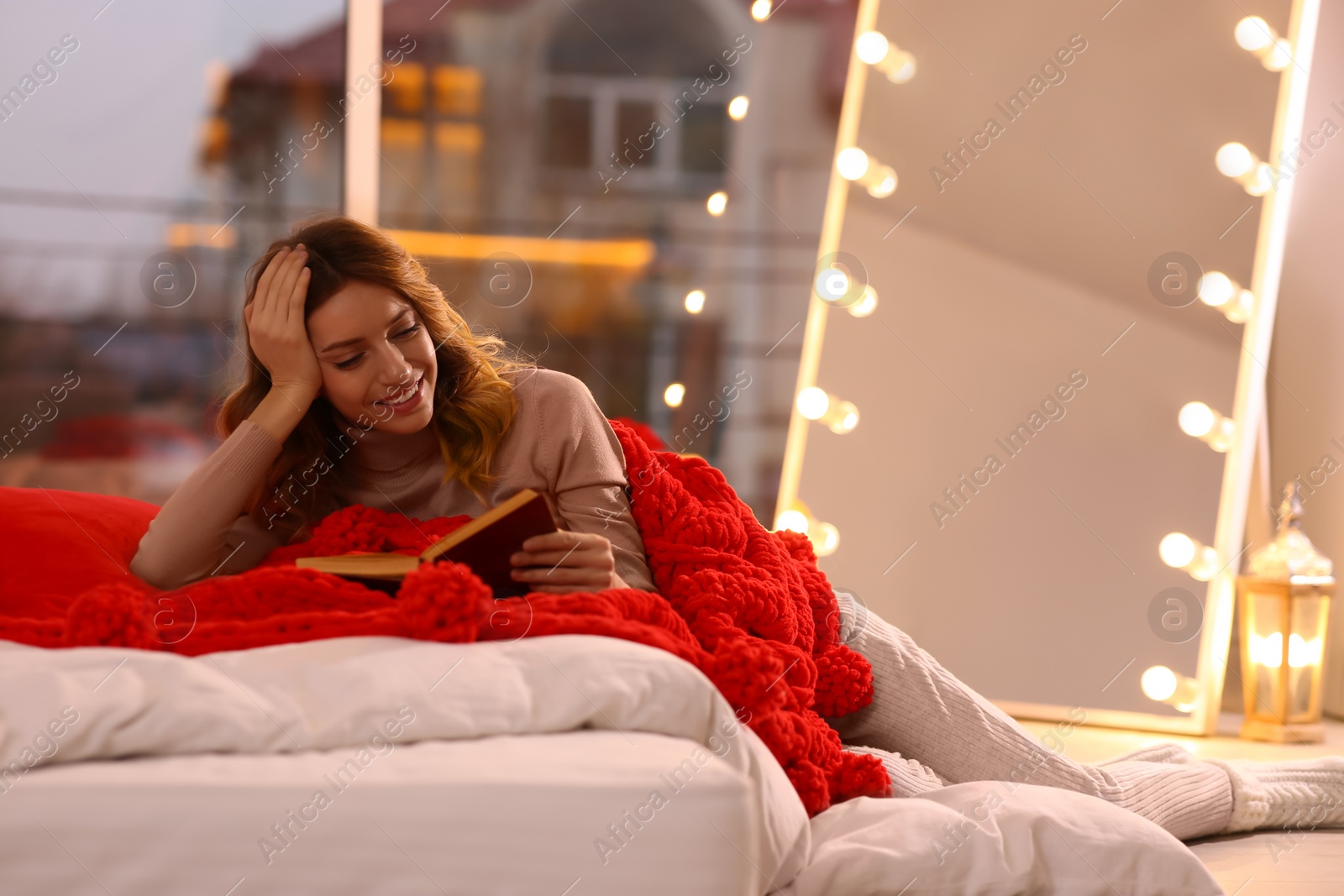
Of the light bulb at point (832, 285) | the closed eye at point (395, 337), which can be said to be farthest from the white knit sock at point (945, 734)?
the light bulb at point (832, 285)

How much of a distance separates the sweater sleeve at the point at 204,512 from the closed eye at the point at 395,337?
0.39 feet

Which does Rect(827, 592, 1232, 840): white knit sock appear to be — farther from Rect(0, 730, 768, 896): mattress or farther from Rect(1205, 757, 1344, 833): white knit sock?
Rect(0, 730, 768, 896): mattress

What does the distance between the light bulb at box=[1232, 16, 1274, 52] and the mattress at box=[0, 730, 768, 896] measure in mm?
2052

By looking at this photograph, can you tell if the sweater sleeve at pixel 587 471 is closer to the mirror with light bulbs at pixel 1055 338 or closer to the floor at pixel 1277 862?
the floor at pixel 1277 862

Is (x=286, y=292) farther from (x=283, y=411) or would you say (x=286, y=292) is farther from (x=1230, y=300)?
(x=1230, y=300)

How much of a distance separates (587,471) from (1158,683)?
57.8 inches

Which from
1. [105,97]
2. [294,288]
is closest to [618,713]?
[294,288]

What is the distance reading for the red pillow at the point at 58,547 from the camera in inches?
51.1

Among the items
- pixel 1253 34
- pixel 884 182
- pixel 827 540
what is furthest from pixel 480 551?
pixel 1253 34

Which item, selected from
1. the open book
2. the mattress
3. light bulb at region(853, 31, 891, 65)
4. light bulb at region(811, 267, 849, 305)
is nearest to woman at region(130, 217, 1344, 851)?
the open book

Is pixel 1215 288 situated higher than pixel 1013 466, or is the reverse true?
pixel 1215 288

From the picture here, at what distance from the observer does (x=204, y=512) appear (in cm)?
136

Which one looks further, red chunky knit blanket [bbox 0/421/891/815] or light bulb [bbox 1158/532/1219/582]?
light bulb [bbox 1158/532/1219/582]

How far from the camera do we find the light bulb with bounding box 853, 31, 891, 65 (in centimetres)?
255
